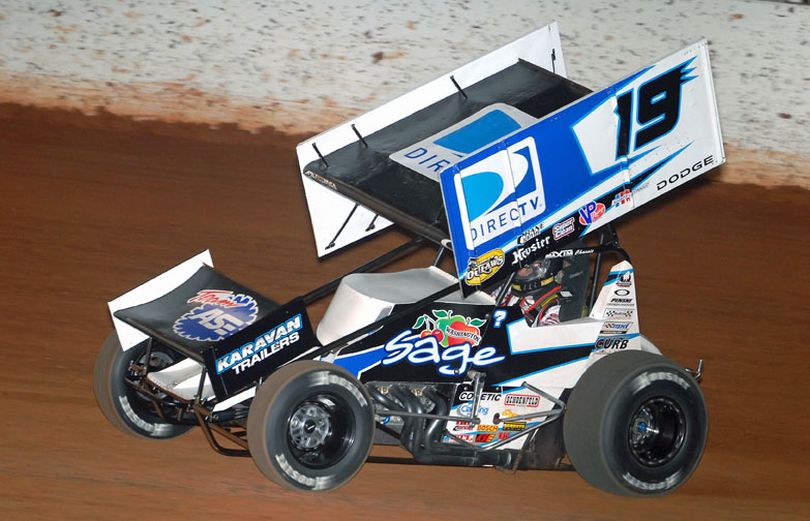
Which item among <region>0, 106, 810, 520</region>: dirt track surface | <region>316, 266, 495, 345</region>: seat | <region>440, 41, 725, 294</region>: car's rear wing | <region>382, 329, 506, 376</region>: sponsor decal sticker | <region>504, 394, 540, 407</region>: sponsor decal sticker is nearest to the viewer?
<region>440, 41, 725, 294</region>: car's rear wing

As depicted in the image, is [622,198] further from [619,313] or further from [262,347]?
[262,347]

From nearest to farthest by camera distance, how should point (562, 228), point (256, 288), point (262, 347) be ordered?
point (262, 347) < point (562, 228) < point (256, 288)

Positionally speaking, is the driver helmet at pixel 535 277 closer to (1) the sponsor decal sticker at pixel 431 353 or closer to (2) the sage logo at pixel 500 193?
(1) the sponsor decal sticker at pixel 431 353

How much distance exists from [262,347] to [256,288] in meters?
3.02

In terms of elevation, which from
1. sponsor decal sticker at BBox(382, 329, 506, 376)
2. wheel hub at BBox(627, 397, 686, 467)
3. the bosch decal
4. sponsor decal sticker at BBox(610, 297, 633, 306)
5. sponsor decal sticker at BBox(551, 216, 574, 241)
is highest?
sponsor decal sticker at BBox(551, 216, 574, 241)

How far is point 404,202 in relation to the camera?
6605 millimetres

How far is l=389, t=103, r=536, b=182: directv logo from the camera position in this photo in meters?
6.80

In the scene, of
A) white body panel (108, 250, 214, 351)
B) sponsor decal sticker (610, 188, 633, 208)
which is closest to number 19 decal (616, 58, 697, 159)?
sponsor decal sticker (610, 188, 633, 208)

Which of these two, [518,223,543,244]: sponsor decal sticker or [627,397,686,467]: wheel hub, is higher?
[518,223,543,244]: sponsor decal sticker

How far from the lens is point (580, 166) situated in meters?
6.40

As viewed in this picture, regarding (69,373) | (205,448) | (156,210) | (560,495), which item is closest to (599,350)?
(560,495)

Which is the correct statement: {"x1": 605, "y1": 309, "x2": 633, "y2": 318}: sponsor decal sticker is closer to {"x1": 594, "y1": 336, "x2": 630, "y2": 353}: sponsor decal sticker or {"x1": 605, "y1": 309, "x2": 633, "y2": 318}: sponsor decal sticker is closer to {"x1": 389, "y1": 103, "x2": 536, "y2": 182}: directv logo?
{"x1": 594, "y1": 336, "x2": 630, "y2": 353}: sponsor decal sticker

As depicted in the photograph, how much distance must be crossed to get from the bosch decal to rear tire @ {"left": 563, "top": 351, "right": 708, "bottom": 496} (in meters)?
1.58

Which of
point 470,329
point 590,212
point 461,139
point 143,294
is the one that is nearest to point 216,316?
point 143,294
